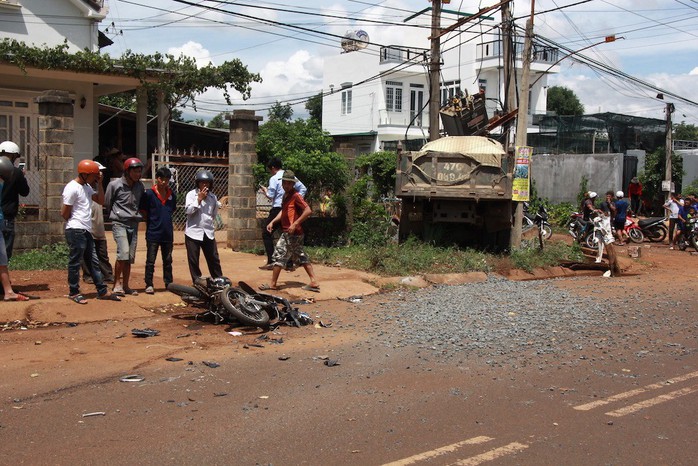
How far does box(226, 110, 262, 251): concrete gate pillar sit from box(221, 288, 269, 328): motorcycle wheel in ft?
19.3

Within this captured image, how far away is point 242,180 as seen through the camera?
1391 cm

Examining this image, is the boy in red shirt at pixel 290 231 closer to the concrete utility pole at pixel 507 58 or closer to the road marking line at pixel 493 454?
the road marking line at pixel 493 454

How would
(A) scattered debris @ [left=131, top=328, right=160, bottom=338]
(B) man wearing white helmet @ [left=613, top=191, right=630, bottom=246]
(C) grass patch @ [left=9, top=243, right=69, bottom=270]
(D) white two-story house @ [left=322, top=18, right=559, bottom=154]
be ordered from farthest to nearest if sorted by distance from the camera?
(D) white two-story house @ [left=322, top=18, right=559, bottom=154]
(B) man wearing white helmet @ [left=613, top=191, right=630, bottom=246]
(C) grass patch @ [left=9, top=243, right=69, bottom=270]
(A) scattered debris @ [left=131, top=328, right=160, bottom=338]

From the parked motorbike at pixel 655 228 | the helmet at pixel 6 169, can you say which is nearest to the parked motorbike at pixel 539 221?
the parked motorbike at pixel 655 228

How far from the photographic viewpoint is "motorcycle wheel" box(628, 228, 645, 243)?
71.2 ft

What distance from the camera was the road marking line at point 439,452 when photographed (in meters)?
4.38

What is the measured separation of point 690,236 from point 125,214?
53.4ft

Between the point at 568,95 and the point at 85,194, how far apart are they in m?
65.8

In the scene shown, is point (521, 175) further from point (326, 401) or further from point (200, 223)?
point (326, 401)

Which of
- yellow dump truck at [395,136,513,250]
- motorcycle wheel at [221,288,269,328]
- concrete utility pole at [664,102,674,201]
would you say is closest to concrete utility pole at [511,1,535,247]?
yellow dump truck at [395,136,513,250]

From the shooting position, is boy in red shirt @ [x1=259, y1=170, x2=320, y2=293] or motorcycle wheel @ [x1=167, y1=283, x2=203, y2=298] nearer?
motorcycle wheel @ [x1=167, y1=283, x2=203, y2=298]

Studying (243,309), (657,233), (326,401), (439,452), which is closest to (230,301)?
(243,309)

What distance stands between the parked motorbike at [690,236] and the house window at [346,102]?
29396 mm

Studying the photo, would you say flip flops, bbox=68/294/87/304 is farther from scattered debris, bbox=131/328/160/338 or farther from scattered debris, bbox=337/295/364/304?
scattered debris, bbox=337/295/364/304
